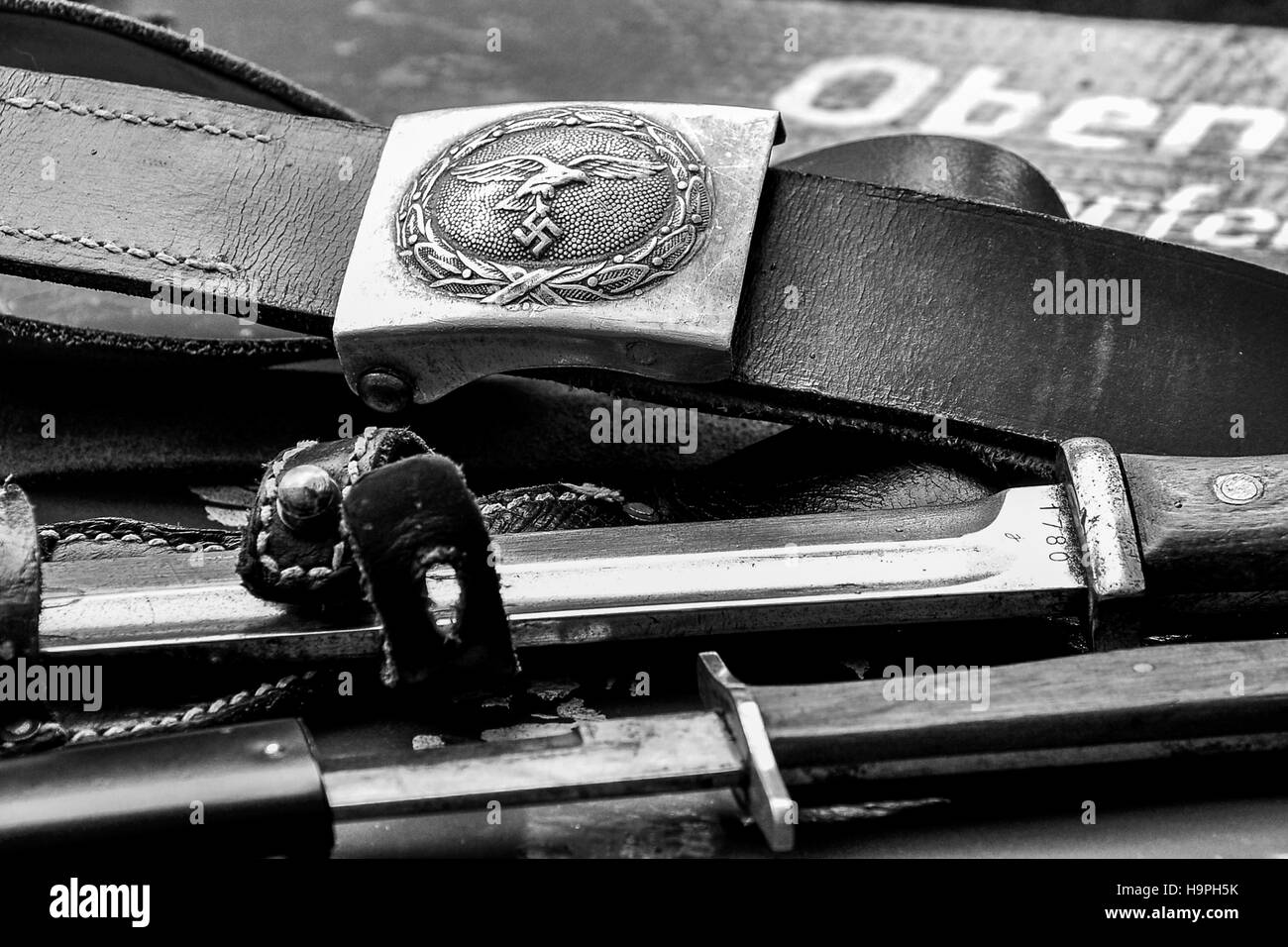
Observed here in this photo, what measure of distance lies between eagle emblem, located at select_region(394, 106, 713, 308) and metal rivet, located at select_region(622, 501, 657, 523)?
0.55 feet

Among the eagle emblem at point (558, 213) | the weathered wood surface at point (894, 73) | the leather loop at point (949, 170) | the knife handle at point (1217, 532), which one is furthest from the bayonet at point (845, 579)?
the weathered wood surface at point (894, 73)

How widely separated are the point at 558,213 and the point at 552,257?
37mm

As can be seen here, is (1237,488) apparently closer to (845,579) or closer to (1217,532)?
(1217,532)

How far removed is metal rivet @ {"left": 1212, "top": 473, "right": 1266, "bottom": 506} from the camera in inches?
40.4

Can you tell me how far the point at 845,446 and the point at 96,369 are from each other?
2.24 ft

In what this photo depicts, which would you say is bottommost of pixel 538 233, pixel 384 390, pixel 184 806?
pixel 184 806

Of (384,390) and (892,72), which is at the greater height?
(892,72)

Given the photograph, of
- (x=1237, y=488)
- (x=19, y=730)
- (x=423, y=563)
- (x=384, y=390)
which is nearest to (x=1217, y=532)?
(x=1237, y=488)

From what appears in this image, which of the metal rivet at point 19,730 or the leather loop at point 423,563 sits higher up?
the leather loop at point 423,563

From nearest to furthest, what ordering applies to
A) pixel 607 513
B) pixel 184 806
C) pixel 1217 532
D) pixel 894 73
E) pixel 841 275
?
pixel 184 806, pixel 1217 532, pixel 607 513, pixel 841 275, pixel 894 73

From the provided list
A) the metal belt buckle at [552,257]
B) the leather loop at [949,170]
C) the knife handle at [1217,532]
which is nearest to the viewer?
the knife handle at [1217,532]

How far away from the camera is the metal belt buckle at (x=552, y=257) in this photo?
1.21 meters

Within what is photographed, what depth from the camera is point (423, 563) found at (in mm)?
942

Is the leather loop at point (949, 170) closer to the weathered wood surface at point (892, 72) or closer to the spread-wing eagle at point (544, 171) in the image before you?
the spread-wing eagle at point (544, 171)
